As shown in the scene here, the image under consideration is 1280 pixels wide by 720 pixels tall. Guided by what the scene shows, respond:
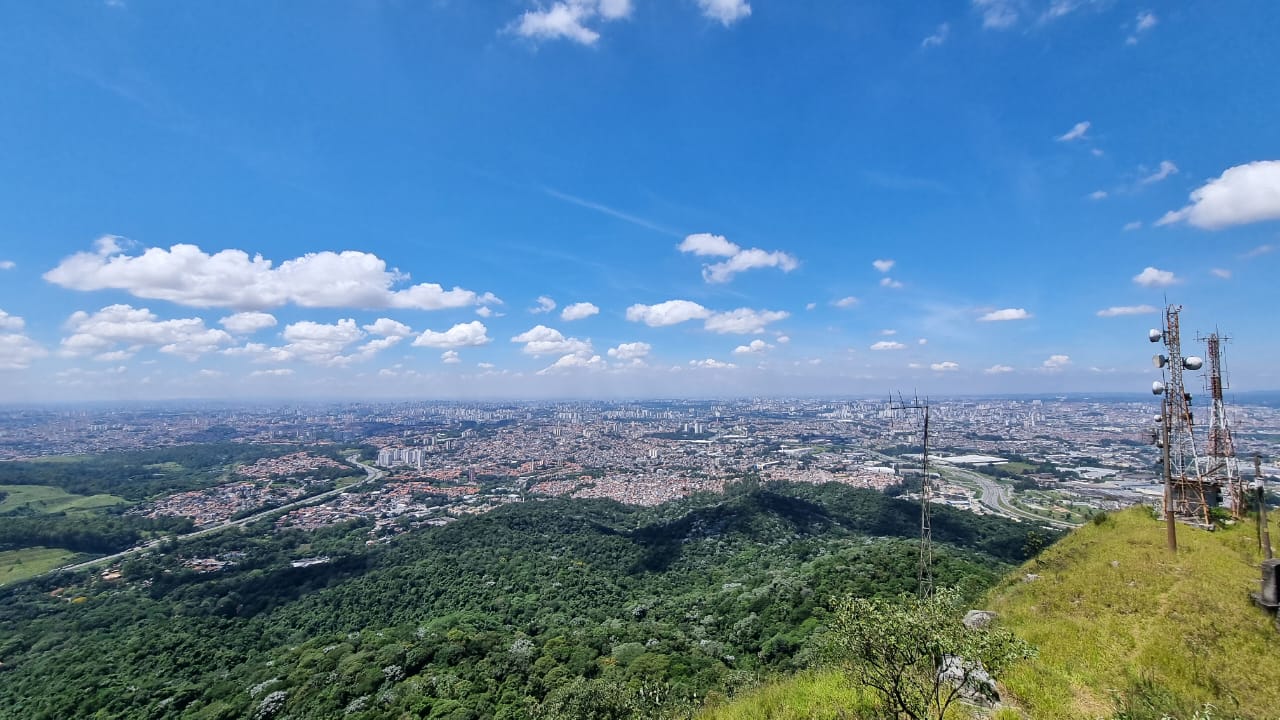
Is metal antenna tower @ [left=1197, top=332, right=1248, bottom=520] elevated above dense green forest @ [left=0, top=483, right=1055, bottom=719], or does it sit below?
above

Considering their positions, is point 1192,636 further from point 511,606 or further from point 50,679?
point 50,679

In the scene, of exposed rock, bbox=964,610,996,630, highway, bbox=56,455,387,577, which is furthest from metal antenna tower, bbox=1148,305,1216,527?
highway, bbox=56,455,387,577

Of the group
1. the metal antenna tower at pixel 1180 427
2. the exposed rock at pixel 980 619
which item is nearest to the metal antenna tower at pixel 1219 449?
the metal antenna tower at pixel 1180 427

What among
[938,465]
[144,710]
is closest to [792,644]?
[144,710]

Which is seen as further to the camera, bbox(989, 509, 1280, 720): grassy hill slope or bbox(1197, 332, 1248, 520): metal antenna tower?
bbox(1197, 332, 1248, 520): metal antenna tower

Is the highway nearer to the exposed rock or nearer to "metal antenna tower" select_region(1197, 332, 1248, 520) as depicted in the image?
the exposed rock

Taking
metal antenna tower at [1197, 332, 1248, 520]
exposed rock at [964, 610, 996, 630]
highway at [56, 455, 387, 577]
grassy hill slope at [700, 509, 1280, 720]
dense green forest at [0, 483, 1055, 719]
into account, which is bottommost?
highway at [56, 455, 387, 577]
